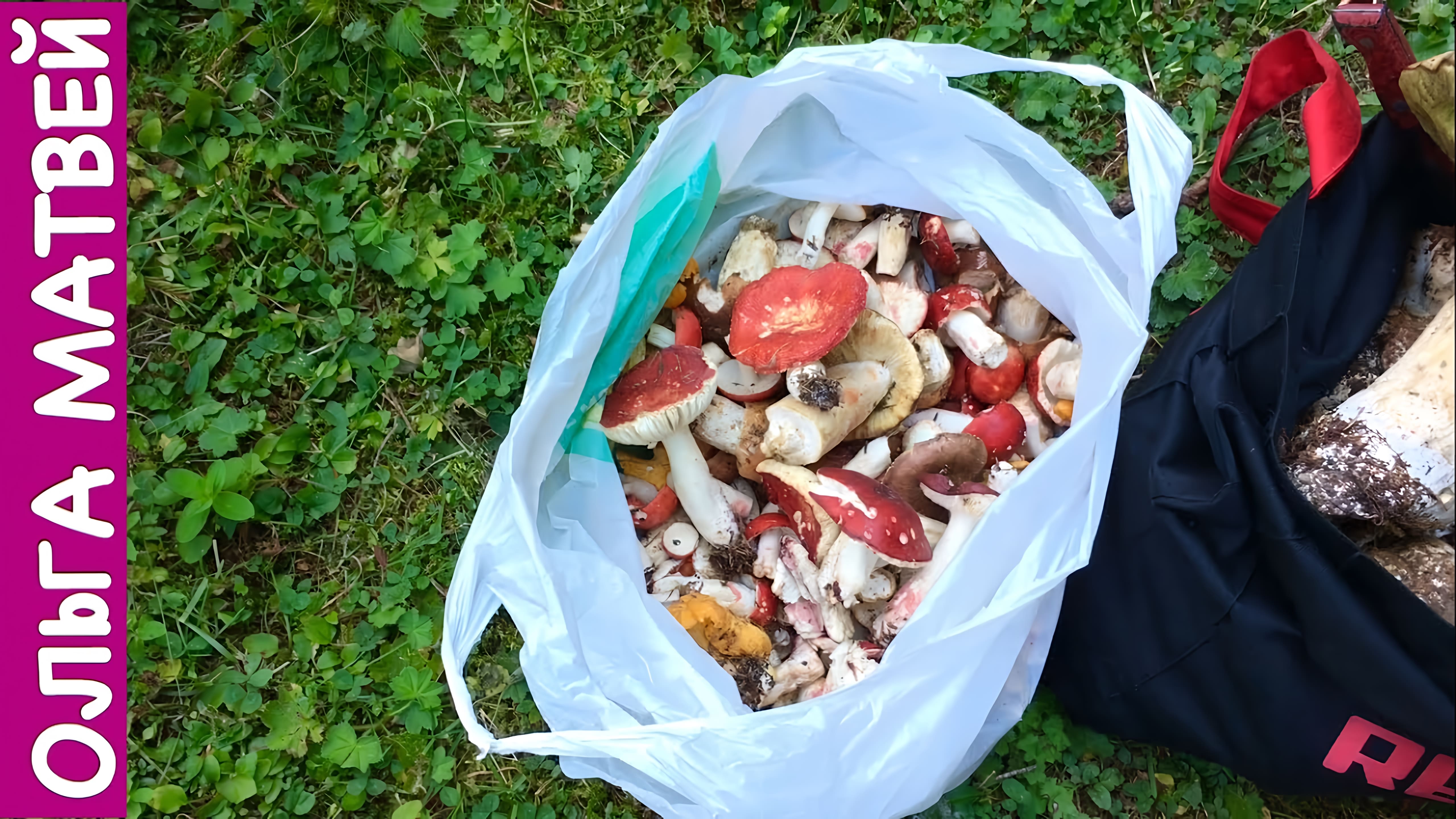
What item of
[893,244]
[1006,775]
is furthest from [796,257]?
[1006,775]

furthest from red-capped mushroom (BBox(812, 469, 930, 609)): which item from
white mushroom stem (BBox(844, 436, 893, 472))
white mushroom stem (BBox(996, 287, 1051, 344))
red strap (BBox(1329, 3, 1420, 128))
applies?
red strap (BBox(1329, 3, 1420, 128))

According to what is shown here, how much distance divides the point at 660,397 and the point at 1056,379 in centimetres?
76

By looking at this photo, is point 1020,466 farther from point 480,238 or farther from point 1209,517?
point 480,238

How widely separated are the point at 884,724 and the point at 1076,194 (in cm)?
102

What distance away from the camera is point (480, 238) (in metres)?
2.01

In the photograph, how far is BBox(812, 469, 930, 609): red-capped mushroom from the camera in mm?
1472

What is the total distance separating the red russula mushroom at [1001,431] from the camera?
5.51ft

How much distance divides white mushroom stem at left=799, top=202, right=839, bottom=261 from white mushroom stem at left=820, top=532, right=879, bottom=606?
602 mm

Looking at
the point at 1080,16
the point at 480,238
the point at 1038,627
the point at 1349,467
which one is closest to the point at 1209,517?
the point at 1349,467

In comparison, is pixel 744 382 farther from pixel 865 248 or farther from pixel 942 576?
pixel 942 576

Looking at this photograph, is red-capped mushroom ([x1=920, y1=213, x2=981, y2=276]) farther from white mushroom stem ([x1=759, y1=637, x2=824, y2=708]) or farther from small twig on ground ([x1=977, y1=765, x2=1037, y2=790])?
small twig on ground ([x1=977, y1=765, x2=1037, y2=790])

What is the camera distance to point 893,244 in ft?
6.03

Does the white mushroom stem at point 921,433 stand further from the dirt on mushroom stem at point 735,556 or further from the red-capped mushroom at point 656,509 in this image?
the red-capped mushroom at point 656,509

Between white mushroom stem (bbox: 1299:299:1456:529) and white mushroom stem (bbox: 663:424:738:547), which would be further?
white mushroom stem (bbox: 663:424:738:547)
